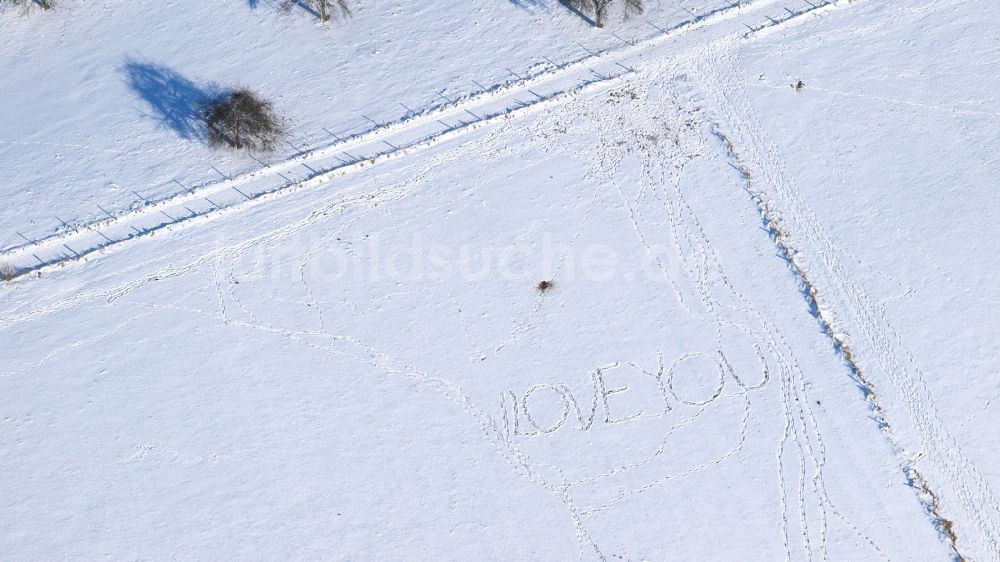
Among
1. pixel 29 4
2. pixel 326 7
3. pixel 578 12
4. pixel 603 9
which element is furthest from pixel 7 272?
pixel 603 9

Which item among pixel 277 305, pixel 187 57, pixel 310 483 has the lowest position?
pixel 310 483

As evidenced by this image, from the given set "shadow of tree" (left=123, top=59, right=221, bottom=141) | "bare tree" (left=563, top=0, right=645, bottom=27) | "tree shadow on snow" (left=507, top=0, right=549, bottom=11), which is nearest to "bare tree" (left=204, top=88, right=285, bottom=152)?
"shadow of tree" (left=123, top=59, right=221, bottom=141)

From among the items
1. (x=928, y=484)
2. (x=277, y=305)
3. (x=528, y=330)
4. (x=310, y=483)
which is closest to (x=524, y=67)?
(x=528, y=330)

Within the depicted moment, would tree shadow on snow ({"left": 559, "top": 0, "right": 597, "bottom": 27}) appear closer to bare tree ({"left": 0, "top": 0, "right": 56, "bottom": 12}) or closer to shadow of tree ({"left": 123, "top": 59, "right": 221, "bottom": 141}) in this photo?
shadow of tree ({"left": 123, "top": 59, "right": 221, "bottom": 141})

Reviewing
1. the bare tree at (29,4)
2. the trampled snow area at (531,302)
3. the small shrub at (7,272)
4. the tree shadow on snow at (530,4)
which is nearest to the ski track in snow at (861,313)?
the trampled snow area at (531,302)

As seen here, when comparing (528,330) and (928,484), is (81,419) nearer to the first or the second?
(528,330)

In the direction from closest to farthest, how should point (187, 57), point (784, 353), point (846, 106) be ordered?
point (784, 353) → point (846, 106) → point (187, 57)
